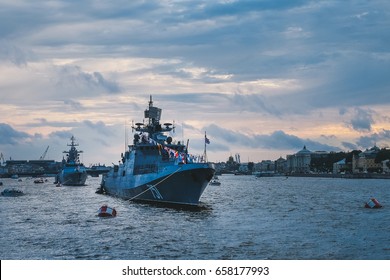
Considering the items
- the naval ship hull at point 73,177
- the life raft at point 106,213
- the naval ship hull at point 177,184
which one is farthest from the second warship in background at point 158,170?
the naval ship hull at point 73,177

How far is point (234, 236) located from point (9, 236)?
18351 millimetres

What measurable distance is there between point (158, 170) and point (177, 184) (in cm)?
629

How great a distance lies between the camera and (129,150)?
9850 cm

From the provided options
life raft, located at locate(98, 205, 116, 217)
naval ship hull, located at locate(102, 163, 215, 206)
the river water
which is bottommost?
the river water

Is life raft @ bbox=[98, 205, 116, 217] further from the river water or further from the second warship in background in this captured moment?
the second warship in background

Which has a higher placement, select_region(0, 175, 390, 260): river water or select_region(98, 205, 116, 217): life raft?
select_region(98, 205, 116, 217): life raft

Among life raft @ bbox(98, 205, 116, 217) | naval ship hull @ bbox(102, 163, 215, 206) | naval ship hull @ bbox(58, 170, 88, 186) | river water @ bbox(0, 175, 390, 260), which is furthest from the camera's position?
naval ship hull @ bbox(58, 170, 88, 186)

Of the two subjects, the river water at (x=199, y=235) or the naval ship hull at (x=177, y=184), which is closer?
the river water at (x=199, y=235)

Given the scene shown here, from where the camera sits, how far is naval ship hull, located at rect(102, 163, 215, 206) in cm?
6994

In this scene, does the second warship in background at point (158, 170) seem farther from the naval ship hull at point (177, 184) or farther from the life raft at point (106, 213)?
the life raft at point (106, 213)

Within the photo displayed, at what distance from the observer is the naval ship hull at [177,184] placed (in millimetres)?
69938

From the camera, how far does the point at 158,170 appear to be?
77.5m

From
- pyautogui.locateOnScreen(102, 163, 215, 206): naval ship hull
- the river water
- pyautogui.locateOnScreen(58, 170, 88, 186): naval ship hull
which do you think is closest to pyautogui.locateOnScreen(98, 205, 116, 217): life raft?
the river water

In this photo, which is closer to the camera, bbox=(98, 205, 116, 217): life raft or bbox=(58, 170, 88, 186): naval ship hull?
bbox=(98, 205, 116, 217): life raft
